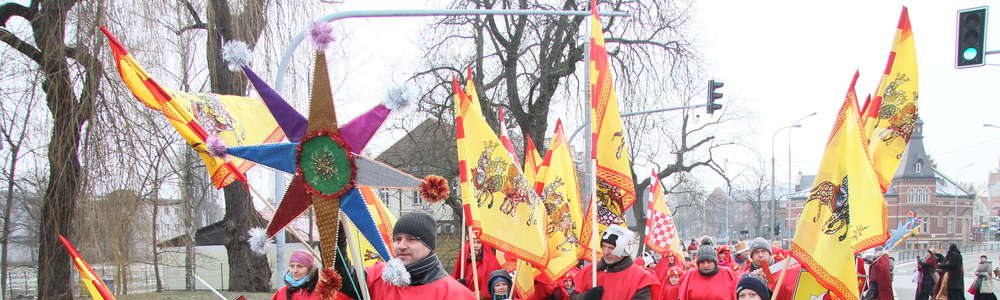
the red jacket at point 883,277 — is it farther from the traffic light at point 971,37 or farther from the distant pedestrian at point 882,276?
the traffic light at point 971,37

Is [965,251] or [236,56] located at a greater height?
[236,56]

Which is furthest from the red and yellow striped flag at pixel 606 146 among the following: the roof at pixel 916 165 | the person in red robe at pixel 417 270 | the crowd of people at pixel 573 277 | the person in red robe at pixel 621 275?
the roof at pixel 916 165

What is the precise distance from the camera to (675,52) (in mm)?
19156

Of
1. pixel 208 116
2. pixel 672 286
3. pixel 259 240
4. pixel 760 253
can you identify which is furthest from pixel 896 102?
pixel 259 240

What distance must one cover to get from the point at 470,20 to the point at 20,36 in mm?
11806

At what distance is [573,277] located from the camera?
8211 mm

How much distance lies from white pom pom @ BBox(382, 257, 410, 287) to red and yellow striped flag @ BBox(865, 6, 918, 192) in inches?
225

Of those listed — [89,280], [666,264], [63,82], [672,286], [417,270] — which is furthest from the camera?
[666,264]

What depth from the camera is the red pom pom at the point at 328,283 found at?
3764 mm

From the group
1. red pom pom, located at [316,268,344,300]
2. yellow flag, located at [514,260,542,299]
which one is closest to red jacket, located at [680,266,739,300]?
yellow flag, located at [514,260,542,299]

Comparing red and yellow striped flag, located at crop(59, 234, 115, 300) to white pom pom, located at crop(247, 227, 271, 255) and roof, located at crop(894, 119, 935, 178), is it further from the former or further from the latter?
roof, located at crop(894, 119, 935, 178)

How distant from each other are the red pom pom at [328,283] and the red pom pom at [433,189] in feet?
1.75

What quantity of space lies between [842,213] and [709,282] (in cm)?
155

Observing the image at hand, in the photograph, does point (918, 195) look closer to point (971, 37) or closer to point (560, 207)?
point (971, 37)
